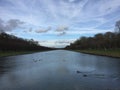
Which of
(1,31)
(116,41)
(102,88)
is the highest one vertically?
(1,31)

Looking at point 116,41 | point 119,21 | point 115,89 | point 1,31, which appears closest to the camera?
point 115,89

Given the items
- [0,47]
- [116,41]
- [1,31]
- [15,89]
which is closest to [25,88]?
[15,89]

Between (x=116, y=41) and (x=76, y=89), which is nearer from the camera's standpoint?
(x=76, y=89)

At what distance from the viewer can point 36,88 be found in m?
12.2

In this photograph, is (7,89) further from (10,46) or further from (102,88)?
(10,46)

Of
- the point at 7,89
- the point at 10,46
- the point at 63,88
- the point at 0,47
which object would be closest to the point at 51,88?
the point at 63,88

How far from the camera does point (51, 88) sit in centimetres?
1202

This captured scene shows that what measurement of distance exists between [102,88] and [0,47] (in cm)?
8029

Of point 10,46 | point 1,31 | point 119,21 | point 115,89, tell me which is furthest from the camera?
point 1,31

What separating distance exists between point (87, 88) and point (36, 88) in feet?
10.8

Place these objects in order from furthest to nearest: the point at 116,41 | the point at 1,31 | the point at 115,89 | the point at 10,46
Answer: the point at 1,31
the point at 10,46
the point at 116,41
the point at 115,89

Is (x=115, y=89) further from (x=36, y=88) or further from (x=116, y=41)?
(x=116, y=41)

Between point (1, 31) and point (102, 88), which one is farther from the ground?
point (1, 31)

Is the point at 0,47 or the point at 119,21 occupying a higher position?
the point at 119,21
